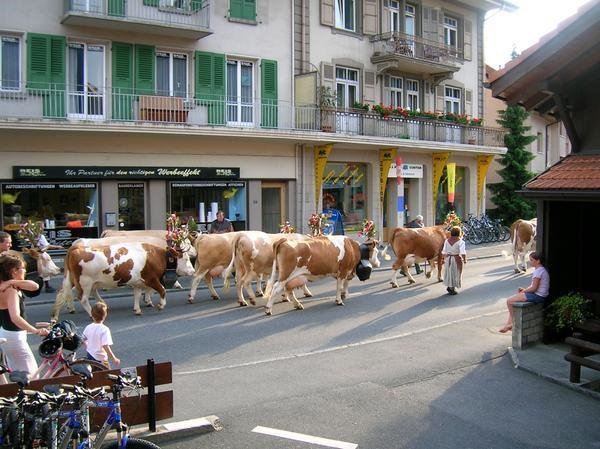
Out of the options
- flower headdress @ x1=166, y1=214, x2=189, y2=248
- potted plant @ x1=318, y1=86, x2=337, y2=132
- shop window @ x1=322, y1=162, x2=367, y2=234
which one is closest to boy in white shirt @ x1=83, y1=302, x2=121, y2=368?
flower headdress @ x1=166, y1=214, x2=189, y2=248

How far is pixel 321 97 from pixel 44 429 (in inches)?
799

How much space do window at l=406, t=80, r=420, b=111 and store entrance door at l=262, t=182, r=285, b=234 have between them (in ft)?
27.7

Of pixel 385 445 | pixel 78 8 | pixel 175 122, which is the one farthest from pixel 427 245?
Answer: pixel 78 8

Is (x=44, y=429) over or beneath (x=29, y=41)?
beneath

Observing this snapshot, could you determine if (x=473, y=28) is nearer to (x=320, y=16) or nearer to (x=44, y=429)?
(x=320, y=16)

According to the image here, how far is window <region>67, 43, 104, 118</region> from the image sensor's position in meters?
19.3

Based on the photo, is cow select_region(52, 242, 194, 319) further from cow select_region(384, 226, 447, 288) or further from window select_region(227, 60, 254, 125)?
window select_region(227, 60, 254, 125)

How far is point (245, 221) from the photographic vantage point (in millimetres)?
22625

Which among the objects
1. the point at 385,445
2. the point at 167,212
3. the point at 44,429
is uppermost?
the point at 167,212

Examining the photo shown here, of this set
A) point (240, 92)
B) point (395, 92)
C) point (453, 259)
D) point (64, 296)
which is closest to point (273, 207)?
point (240, 92)

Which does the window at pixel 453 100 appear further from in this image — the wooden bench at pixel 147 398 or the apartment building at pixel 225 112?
the wooden bench at pixel 147 398

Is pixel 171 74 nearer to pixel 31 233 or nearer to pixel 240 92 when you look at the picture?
pixel 240 92

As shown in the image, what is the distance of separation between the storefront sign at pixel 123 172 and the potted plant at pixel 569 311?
13.7 m

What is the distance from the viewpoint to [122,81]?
2005cm
